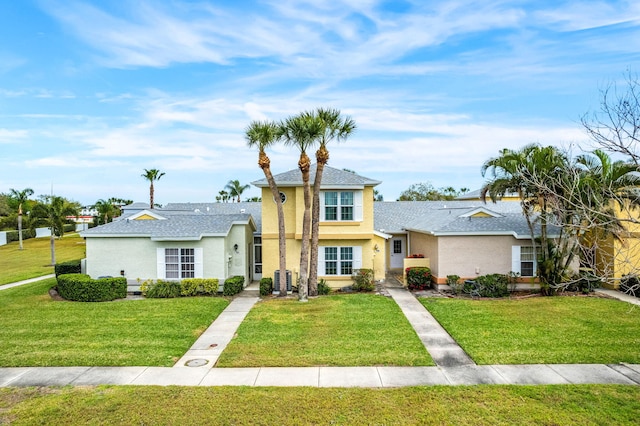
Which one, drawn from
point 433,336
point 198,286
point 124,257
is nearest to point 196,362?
point 433,336

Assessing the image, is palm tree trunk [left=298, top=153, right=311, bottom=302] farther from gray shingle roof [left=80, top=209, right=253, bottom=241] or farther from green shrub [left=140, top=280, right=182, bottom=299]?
green shrub [left=140, top=280, right=182, bottom=299]

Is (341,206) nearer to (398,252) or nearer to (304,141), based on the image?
(304,141)

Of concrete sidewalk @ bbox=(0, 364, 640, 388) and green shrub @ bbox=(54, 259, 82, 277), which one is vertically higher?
green shrub @ bbox=(54, 259, 82, 277)

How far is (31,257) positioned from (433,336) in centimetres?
3642

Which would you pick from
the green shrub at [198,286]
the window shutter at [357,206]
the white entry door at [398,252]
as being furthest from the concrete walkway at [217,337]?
the white entry door at [398,252]

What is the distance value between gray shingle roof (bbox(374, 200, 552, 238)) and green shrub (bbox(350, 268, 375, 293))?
365cm

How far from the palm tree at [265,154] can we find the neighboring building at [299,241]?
50.7 inches

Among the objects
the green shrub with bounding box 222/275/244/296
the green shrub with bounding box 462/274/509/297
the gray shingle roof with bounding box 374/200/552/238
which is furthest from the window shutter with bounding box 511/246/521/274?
A: the green shrub with bounding box 222/275/244/296

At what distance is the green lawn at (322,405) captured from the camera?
23.0 ft

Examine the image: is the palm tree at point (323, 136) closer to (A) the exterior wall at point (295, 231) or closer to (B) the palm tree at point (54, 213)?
(A) the exterior wall at point (295, 231)

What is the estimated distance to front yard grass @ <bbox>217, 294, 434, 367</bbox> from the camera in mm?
9977

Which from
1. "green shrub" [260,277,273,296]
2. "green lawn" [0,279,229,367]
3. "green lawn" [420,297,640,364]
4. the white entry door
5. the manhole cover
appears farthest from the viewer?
the white entry door

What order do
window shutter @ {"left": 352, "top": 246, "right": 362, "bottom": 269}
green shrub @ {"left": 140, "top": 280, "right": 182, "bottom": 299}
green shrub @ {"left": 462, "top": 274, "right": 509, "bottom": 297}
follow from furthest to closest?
window shutter @ {"left": 352, "top": 246, "right": 362, "bottom": 269}
green shrub @ {"left": 140, "top": 280, "right": 182, "bottom": 299}
green shrub @ {"left": 462, "top": 274, "right": 509, "bottom": 297}

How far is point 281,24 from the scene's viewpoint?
15.6m
